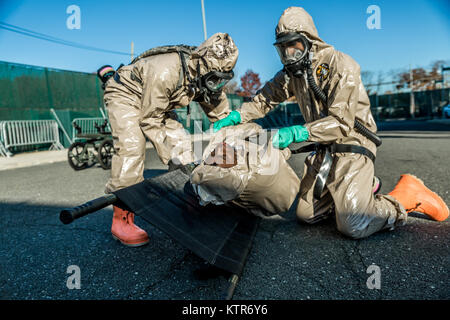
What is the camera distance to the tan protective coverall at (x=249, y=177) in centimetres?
168

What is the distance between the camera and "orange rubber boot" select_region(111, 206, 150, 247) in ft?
7.73

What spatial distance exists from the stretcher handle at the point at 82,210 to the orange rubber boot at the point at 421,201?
2.49m

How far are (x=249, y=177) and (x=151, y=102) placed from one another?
1044 millimetres

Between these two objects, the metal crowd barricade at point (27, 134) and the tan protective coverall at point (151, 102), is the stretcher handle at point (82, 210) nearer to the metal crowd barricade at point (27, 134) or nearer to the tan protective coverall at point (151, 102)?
the tan protective coverall at point (151, 102)

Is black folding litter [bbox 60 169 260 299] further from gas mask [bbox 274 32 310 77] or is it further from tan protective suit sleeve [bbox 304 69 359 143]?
gas mask [bbox 274 32 310 77]

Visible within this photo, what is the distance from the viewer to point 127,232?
2389 mm

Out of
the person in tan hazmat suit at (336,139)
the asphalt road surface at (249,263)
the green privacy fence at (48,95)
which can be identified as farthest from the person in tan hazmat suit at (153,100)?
the green privacy fence at (48,95)

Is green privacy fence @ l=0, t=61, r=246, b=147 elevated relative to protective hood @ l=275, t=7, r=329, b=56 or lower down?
elevated

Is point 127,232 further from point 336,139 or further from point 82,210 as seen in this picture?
point 336,139

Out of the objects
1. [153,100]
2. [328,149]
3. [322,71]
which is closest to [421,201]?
[328,149]

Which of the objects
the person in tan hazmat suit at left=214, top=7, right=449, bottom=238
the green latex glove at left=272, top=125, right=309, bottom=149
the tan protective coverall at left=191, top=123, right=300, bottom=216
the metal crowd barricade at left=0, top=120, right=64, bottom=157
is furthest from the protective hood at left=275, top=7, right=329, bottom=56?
the metal crowd barricade at left=0, top=120, right=64, bottom=157

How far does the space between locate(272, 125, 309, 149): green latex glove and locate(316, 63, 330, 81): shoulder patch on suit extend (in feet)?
1.80
